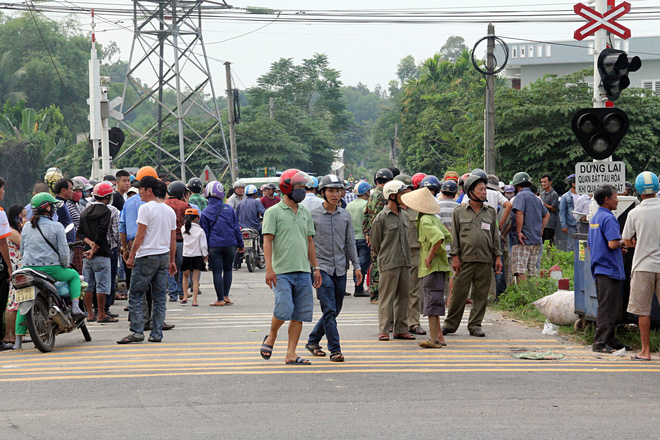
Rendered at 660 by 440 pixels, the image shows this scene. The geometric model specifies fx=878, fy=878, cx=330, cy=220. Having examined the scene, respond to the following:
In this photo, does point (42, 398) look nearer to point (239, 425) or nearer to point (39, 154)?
point (239, 425)

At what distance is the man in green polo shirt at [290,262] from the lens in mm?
9039

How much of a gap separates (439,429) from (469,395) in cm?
125

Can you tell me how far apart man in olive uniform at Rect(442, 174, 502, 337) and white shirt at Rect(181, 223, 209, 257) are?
5.11 m

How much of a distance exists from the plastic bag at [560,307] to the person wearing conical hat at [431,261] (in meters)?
1.84

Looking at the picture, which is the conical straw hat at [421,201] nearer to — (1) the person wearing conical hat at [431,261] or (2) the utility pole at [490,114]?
(1) the person wearing conical hat at [431,261]

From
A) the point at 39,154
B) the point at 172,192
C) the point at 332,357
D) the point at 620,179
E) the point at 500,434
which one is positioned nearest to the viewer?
the point at 500,434

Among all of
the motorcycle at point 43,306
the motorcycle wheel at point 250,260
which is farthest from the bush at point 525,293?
the motorcycle wheel at point 250,260

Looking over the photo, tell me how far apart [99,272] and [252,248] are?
28.7 ft

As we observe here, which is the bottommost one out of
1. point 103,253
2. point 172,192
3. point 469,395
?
point 469,395

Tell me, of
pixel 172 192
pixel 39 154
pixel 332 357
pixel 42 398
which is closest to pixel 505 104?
pixel 172 192

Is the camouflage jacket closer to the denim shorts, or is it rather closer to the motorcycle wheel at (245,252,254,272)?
the denim shorts

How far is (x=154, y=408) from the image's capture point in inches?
284

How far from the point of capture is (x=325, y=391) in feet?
25.6

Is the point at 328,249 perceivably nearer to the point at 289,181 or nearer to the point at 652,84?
the point at 289,181
